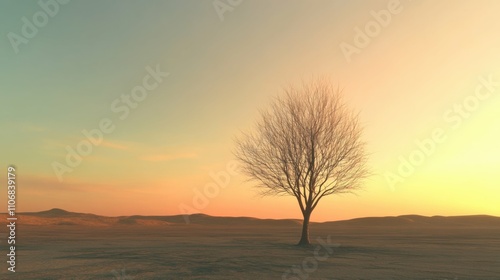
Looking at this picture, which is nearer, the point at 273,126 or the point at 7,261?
the point at 7,261

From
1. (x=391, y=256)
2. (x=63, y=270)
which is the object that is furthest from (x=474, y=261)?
(x=63, y=270)

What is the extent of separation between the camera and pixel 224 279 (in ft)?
56.6

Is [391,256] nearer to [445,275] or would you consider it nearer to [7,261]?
[445,275]

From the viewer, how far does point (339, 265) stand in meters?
22.8

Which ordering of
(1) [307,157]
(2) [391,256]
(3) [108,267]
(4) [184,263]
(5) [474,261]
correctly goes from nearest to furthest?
(3) [108,267] → (4) [184,263] → (5) [474,261] → (2) [391,256] → (1) [307,157]

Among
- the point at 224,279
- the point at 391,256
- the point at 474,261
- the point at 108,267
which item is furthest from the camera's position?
the point at 391,256

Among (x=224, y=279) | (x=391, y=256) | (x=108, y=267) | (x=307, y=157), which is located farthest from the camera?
(x=307, y=157)

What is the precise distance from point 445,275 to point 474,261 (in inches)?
302

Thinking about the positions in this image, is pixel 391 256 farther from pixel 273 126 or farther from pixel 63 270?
pixel 63 270

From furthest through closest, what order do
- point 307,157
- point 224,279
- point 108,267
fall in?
1. point 307,157
2. point 108,267
3. point 224,279

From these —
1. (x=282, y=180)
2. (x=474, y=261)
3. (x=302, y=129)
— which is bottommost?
(x=474, y=261)

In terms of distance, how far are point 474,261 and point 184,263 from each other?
1672 centimetres

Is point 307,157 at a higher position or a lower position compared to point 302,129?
lower

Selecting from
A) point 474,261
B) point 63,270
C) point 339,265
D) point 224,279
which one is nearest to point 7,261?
point 63,270
